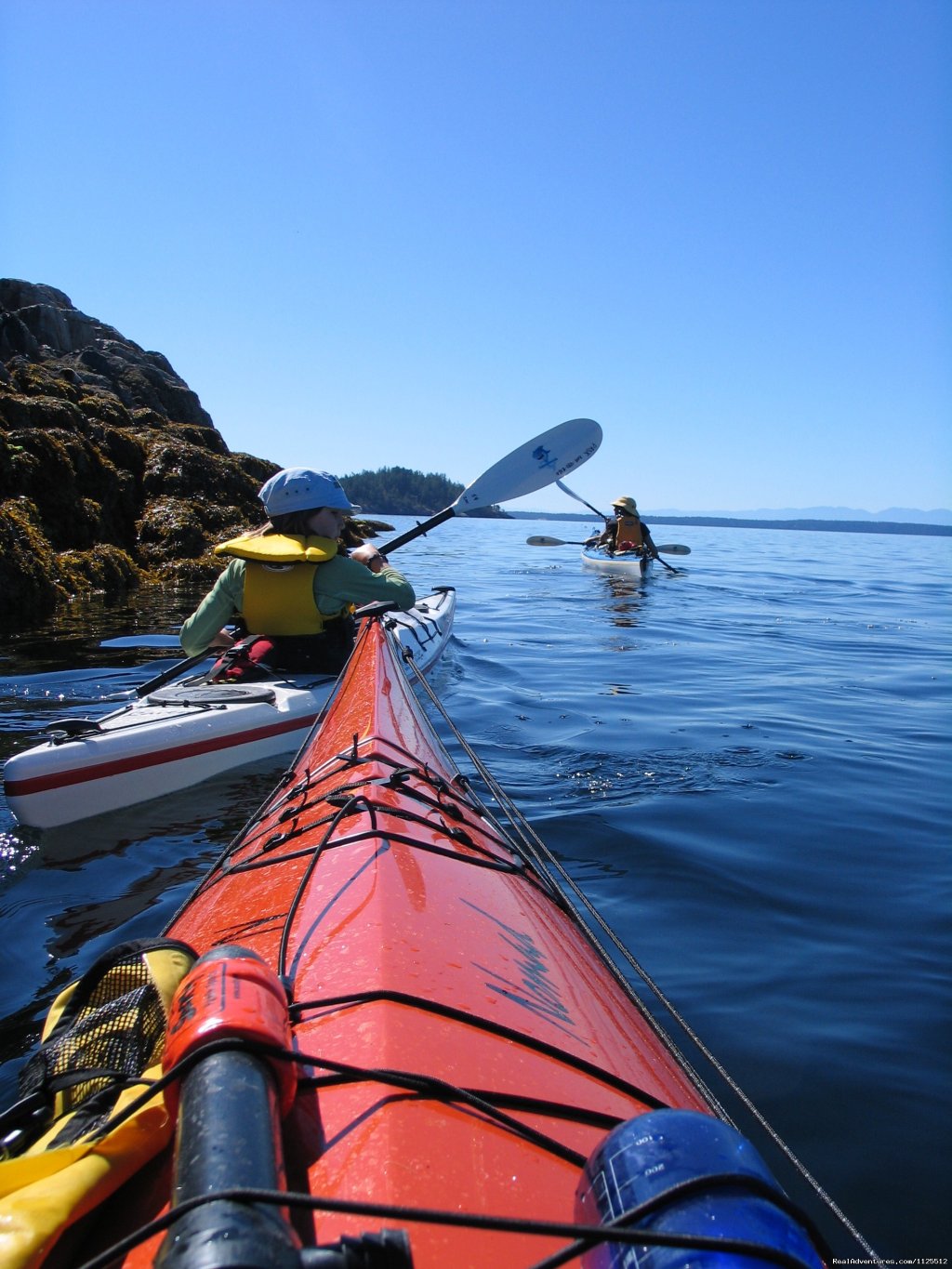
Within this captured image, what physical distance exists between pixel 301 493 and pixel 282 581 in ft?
1.60

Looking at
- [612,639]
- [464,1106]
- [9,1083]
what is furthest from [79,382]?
[464,1106]

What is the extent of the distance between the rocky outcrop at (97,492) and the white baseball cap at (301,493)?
16.9 ft

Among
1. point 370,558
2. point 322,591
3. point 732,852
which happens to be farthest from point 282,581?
point 732,852

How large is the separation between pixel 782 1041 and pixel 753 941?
570 millimetres

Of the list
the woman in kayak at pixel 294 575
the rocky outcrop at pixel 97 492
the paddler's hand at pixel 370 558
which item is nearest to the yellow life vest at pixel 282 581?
the woman in kayak at pixel 294 575

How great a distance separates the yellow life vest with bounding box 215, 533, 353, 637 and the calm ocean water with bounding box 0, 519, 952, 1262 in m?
0.92

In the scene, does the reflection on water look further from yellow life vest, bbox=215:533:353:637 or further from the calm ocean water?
yellow life vest, bbox=215:533:353:637

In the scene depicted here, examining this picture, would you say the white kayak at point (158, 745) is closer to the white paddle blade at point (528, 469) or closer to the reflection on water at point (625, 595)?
the white paddle blade at point (528, 469)

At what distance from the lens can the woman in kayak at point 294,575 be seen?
4297 mm

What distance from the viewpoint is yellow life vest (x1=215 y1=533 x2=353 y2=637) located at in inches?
166

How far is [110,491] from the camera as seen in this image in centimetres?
1262

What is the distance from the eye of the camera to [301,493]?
4414 mm

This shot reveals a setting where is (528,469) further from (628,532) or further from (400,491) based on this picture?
(400,491)

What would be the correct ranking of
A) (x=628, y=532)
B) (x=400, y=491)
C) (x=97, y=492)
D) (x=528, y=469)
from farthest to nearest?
(x=400, y=491) < (x=628, y=532) < (x=97, y=492) < (x=528, y=469)
